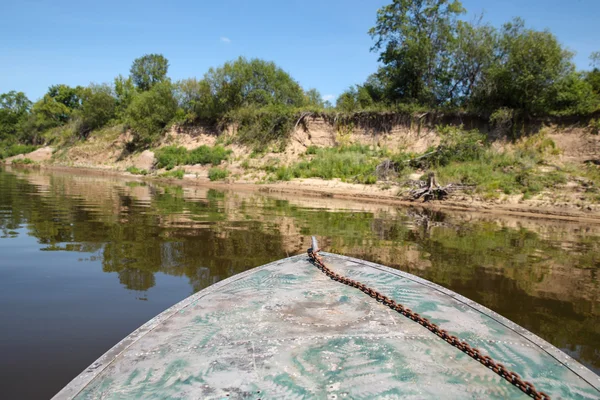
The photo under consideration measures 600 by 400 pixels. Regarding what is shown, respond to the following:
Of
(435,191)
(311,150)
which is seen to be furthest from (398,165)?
(311,150)

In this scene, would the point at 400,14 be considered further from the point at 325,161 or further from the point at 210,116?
the point at 210,116

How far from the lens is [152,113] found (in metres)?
33.8

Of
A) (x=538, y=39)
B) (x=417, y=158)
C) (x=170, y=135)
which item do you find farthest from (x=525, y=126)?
(x=170, y=135)

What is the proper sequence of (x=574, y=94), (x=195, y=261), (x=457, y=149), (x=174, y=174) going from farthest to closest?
(x=174, y=174)
(x=457, y=149)
(x=574, y=94)
(x=195, y=261)

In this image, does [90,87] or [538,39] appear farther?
[90,87]

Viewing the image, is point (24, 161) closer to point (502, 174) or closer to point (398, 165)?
point (398, 165)

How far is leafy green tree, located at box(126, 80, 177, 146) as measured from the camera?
3338 centimetres

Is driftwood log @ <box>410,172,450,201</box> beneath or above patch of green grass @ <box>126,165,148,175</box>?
beneath

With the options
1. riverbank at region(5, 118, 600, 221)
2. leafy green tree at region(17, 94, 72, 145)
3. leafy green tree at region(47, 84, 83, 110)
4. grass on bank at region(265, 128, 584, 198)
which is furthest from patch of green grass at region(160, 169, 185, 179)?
leafy green tree at region(47, 84, 83, 110)

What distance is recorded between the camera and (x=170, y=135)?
33.1 m

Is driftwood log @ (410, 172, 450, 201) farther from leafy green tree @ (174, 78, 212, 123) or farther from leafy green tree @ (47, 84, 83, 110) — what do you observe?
leafy green tree @ (47, 84, 83, 110)

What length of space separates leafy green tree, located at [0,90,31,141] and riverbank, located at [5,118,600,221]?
35433mm

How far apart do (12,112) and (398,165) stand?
65.8 meters

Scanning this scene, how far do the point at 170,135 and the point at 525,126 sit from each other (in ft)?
84.2
